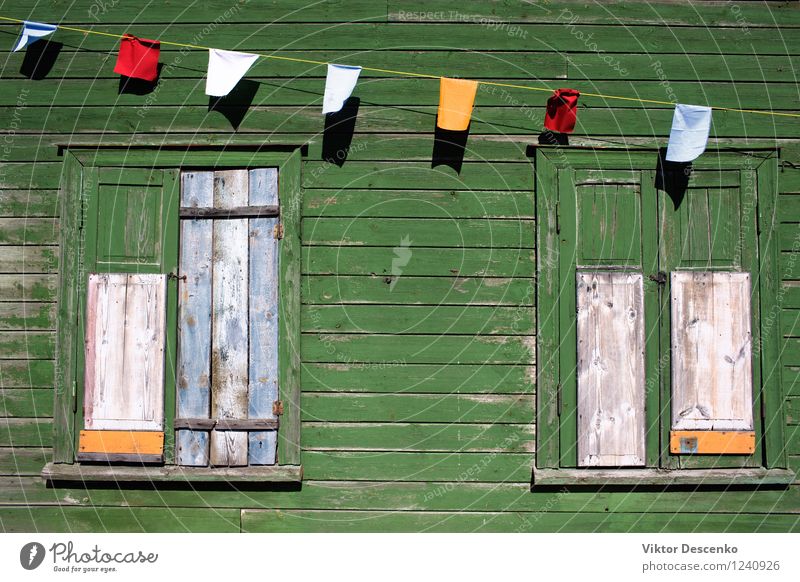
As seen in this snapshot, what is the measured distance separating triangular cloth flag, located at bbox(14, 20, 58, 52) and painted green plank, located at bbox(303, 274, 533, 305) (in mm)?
2346

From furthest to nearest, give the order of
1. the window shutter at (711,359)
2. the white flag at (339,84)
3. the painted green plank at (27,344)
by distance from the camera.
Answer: the painted green plank at (27,344), the window shutter at (711,359), the white flag at (339,84)

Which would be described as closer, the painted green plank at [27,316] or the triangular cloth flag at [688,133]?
the triangular cloth flag at [688,133]

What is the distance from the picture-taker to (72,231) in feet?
15.2

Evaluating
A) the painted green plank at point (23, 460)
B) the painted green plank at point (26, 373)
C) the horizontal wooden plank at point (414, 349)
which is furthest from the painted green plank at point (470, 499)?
the painted green plank at point (26, 373)

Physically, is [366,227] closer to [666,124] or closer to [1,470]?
[666,124]

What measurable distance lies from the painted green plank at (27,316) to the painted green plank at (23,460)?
2.68 feet

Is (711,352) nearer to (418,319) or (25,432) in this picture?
(418,319)

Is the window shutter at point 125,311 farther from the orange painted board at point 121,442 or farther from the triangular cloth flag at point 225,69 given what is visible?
the triangular cloth flag at point 225,69

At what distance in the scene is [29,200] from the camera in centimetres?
471

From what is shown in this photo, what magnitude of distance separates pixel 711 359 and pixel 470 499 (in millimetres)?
1827

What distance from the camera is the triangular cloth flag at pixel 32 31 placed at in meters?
4.55

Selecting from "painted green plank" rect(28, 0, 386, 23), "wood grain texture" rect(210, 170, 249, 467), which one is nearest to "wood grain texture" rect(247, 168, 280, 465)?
"wood grain texture" rect(210, 170, 249, 467)

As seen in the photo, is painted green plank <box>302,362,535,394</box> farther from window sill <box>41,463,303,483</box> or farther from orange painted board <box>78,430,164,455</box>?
orange painted board <box>78,430,164,455</box>

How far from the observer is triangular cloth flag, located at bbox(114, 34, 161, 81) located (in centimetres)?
457
